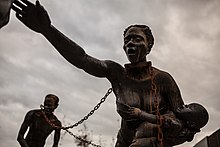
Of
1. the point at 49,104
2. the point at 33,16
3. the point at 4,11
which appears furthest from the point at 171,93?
the point at 49,104

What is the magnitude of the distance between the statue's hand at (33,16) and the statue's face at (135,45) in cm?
66

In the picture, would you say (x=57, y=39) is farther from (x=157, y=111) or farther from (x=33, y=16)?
(x=157, y=111)

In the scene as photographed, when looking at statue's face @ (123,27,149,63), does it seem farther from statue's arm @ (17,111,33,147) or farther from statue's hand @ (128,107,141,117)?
statue's arm @ (17,111,33,147)

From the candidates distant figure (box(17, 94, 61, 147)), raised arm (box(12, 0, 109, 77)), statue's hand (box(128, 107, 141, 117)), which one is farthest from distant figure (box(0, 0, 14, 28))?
distant figure (box(17, 94, 61, 147))

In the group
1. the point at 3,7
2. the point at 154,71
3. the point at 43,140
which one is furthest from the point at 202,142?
the point at 3,7

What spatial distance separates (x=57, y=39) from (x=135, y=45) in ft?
1.99

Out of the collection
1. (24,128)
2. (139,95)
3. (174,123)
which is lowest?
(174,123)

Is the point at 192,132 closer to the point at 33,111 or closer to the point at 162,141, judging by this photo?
the point at 162,141

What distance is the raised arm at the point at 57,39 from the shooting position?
2621mm

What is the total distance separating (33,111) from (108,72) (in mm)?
2277

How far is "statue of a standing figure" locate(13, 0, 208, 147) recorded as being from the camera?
2.75m

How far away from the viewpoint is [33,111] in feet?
16.7

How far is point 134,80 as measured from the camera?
3043 millimetres

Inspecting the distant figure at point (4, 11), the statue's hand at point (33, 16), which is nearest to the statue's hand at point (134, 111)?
the statue's hand at point (33, 16)
